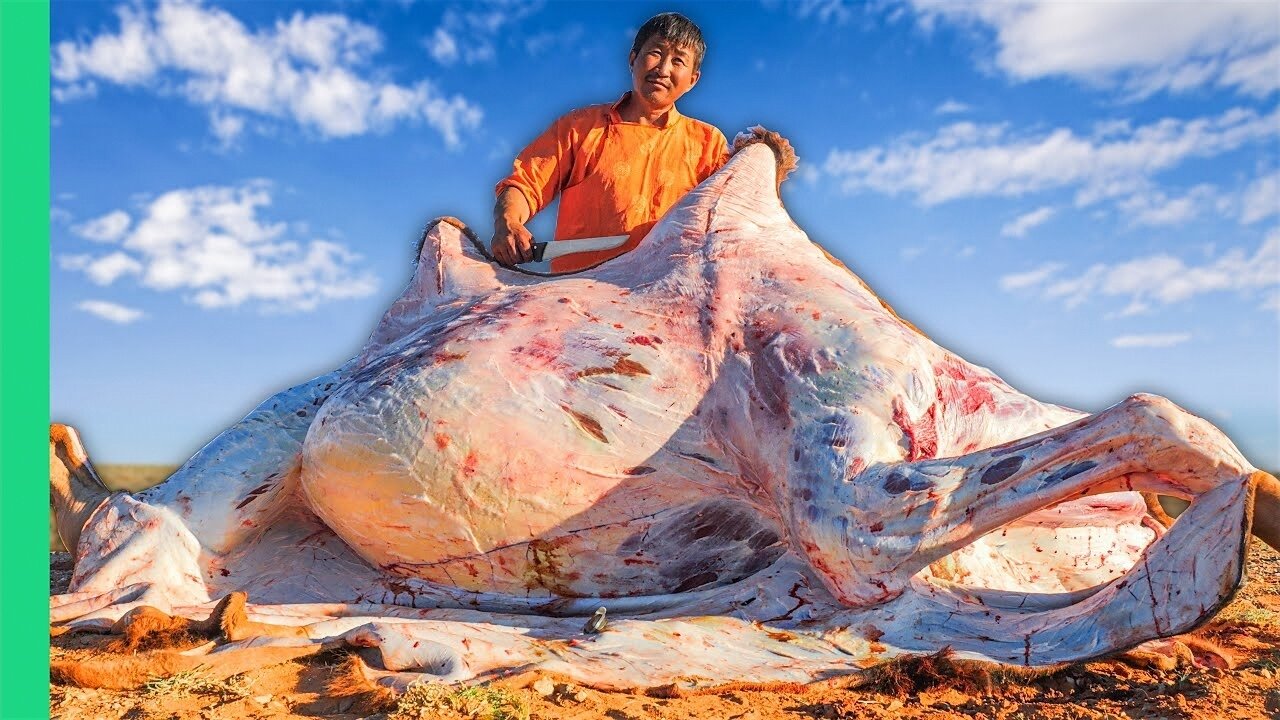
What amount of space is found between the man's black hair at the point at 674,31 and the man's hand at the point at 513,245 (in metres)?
1.43

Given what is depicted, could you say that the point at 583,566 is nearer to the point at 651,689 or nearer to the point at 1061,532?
the point at 651,689

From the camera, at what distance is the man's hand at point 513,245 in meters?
5.45

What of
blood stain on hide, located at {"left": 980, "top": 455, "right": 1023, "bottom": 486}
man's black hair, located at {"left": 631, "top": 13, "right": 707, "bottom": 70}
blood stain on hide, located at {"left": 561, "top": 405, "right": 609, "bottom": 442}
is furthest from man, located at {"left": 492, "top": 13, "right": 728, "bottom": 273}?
blood stain on hide, located at {"left": 980, "top": 455, "right": 1023, "bottom": 486}

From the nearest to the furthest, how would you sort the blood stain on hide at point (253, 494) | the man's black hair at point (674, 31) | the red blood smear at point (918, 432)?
the red blood smear at point (918, 432) → the blood stain on hide at point (253, 494) → the man's black hair at point (674, 31)

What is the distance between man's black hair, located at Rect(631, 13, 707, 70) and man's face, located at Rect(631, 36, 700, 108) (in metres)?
0.03

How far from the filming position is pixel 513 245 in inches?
215

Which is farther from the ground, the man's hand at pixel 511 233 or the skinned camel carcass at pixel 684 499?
the man's hand at pixel 511 233

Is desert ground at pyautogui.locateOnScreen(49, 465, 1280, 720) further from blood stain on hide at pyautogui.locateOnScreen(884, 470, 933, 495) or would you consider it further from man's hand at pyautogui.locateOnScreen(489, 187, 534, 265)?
man's hand at pyautogui.locateOnScreen(489, 187, 534, 265)

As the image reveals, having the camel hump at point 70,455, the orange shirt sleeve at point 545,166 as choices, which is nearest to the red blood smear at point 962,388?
the orange shirt sleeve at point 545,166

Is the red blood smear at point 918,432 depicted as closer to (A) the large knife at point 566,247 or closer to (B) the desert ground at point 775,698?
(B) the desert ground at point 775,698

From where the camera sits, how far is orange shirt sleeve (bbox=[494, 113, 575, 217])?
6300mm

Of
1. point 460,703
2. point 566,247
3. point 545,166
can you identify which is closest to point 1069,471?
point 460,703

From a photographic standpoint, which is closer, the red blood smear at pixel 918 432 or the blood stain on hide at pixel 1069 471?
the blood stain on hide at pixel 1069 471

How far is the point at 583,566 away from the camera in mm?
4332
